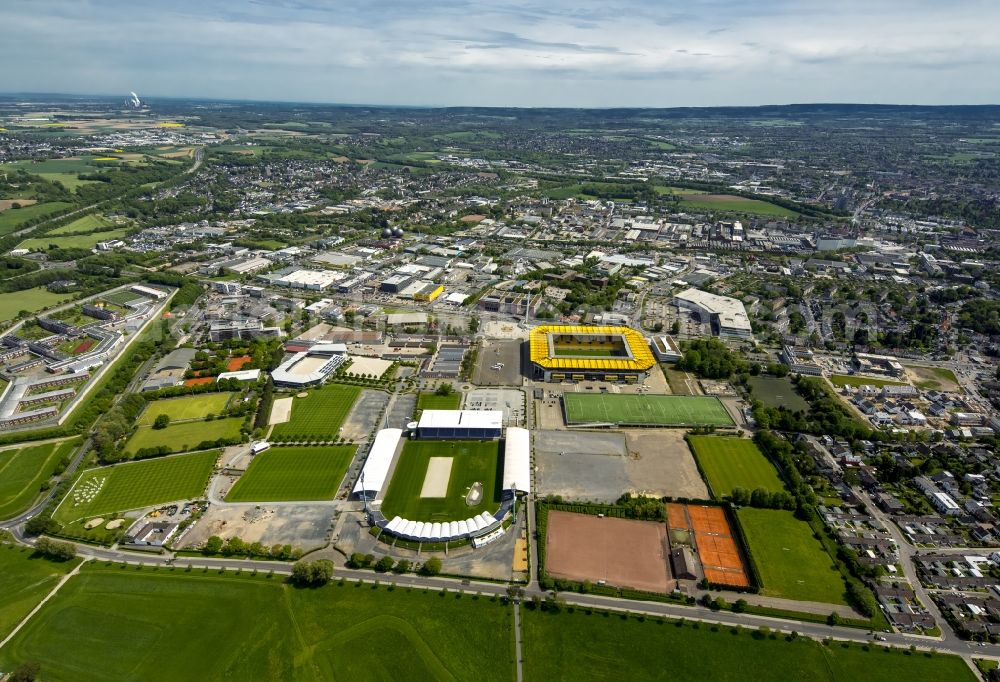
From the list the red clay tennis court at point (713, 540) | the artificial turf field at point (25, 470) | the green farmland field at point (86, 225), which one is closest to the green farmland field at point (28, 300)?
the green farmland field at point (86, 225)

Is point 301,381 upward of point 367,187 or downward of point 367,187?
downward

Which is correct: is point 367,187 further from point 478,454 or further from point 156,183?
point 478,454

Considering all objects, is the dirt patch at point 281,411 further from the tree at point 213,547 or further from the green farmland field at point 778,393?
the green farmland field at point 778,393

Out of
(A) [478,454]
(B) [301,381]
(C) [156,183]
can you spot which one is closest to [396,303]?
(B) [301,381]

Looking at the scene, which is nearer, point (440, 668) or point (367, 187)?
point (440, 668)

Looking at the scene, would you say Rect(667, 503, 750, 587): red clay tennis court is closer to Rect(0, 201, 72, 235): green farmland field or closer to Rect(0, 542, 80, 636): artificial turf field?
Rect(0, 542, 80, 636): artificial turf field

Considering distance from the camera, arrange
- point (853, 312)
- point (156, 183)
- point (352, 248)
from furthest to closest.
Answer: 1. point (156, 183)
2. point (352, 248)
3. point (853, 312)
